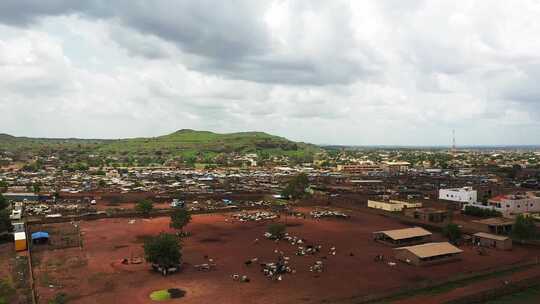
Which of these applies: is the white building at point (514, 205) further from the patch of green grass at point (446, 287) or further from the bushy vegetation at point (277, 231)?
the bushy vegetation at point (277, 231)

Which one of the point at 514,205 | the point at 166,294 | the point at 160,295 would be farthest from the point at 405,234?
the point at 160,295

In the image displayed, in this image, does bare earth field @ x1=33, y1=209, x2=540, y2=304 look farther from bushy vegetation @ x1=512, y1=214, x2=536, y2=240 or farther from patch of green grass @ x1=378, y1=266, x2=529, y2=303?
bushy vegetation @ x1=512, y1=214, x2=536, y2=240

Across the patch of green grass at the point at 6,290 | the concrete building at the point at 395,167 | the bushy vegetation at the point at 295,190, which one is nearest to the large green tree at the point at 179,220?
the patch of green grass at the point at 6,290

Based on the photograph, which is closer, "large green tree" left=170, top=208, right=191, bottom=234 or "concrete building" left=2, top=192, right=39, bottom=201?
"large green tree" left=170, top=208, right=191, bottom=234

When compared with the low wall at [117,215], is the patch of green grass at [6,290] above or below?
below

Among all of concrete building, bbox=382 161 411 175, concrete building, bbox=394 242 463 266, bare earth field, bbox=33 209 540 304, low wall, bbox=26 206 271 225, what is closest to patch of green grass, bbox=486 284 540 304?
bare earth field, bbox=33 209 540 304

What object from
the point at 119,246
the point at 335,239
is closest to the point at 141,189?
the point at 119,246

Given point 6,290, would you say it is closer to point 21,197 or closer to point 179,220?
point 179,220
